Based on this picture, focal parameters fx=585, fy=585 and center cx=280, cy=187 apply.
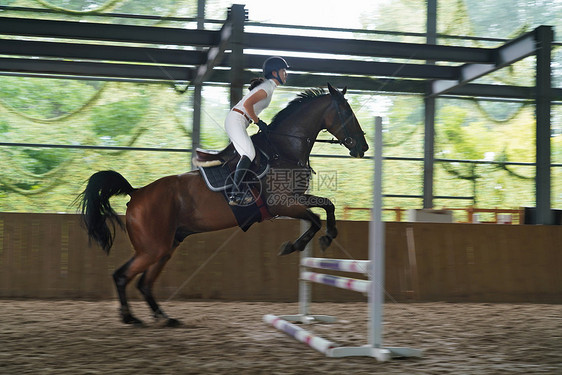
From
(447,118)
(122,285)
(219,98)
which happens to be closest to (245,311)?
(122,285)

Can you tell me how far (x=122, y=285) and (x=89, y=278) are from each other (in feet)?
7.66

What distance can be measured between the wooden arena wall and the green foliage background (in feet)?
8.66

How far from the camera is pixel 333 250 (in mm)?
8352

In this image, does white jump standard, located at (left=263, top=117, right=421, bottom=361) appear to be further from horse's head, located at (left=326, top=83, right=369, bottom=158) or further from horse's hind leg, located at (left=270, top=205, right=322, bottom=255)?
horse's head, located at (left=326, top=83, right=369, bottom=158)

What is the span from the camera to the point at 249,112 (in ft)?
17.1

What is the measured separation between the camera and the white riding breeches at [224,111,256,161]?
206 inches

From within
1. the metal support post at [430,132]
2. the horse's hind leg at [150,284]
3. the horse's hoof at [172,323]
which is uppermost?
the metal support post at [430,132]

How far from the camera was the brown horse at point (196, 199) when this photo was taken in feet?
17.5

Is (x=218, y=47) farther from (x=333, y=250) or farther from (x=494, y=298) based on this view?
(x=494, y=298)

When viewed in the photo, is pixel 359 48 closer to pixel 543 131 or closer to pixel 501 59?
pixel 501 59

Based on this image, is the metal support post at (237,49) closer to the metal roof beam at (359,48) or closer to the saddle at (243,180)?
the metal roof beam at (359,48)

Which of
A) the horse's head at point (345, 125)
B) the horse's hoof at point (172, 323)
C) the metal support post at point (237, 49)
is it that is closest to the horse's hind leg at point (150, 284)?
the horse's hoof at point (172, 323)

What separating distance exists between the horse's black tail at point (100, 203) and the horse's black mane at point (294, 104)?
1.56m

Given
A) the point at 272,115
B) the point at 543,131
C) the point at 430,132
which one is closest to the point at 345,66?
the point at 272,115
